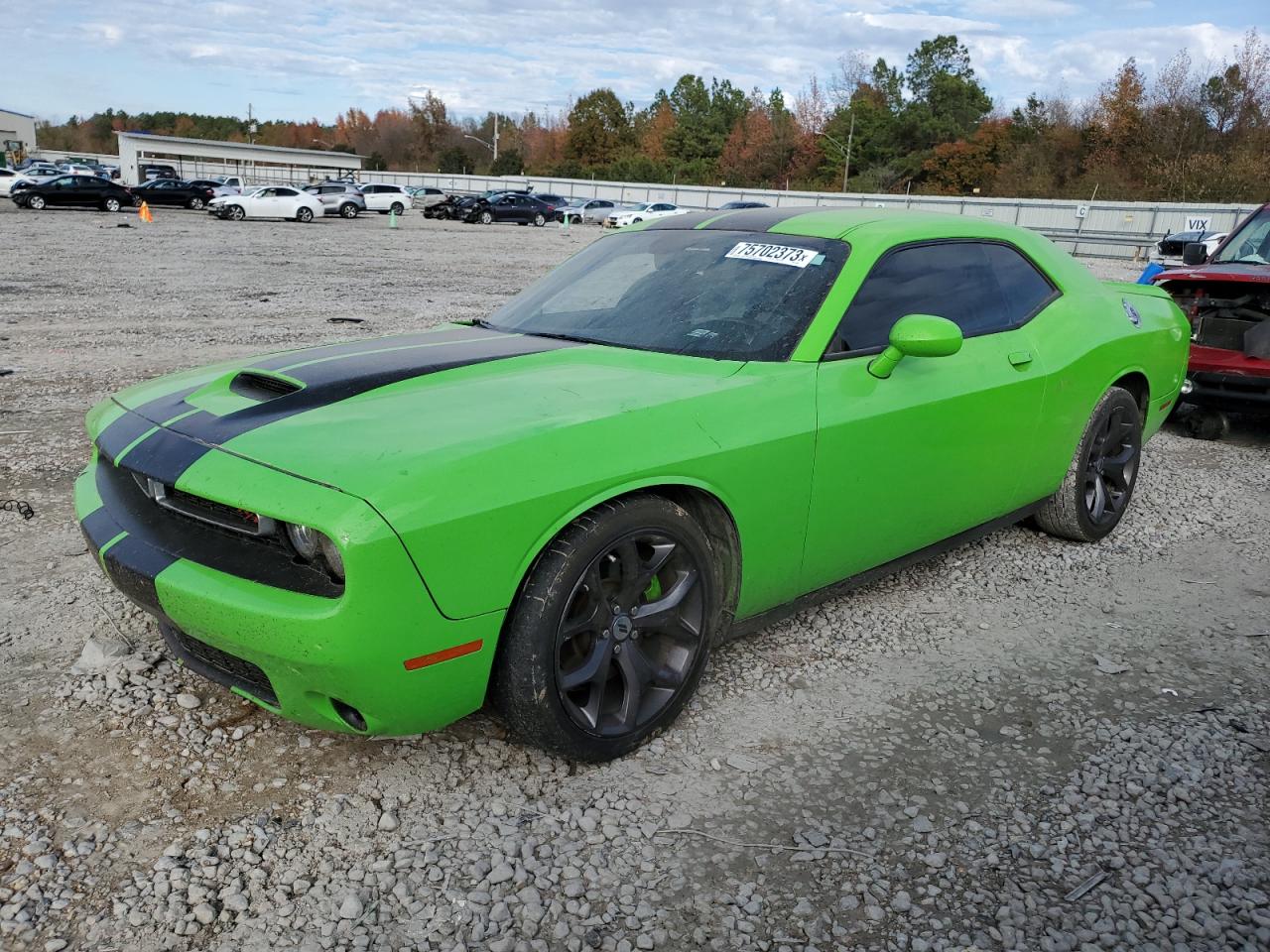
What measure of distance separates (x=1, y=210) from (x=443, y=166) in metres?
64.8

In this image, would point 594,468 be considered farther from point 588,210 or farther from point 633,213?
point 588,210

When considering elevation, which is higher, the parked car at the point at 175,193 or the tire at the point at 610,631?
the parked car at the point at 175,193

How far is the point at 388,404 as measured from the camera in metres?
2.77

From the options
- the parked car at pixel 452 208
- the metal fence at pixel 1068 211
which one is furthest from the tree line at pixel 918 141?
the parked car at pixel 452 208

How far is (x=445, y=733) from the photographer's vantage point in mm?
2939

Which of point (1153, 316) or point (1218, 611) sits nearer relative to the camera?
point (1218, 611)

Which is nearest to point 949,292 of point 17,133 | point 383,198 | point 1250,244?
point 1250,244

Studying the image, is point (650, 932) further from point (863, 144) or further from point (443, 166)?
point (443, 166)

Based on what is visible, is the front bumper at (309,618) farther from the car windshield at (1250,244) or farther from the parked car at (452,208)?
the parked car at (452,208)

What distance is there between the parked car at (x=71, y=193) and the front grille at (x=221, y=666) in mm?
36149

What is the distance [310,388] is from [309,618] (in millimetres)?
915

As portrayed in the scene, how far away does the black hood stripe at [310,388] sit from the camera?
104 inches

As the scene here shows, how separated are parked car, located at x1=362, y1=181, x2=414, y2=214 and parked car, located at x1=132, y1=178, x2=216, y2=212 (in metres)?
6.74

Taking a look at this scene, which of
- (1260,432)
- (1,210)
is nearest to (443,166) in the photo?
(1,210)
